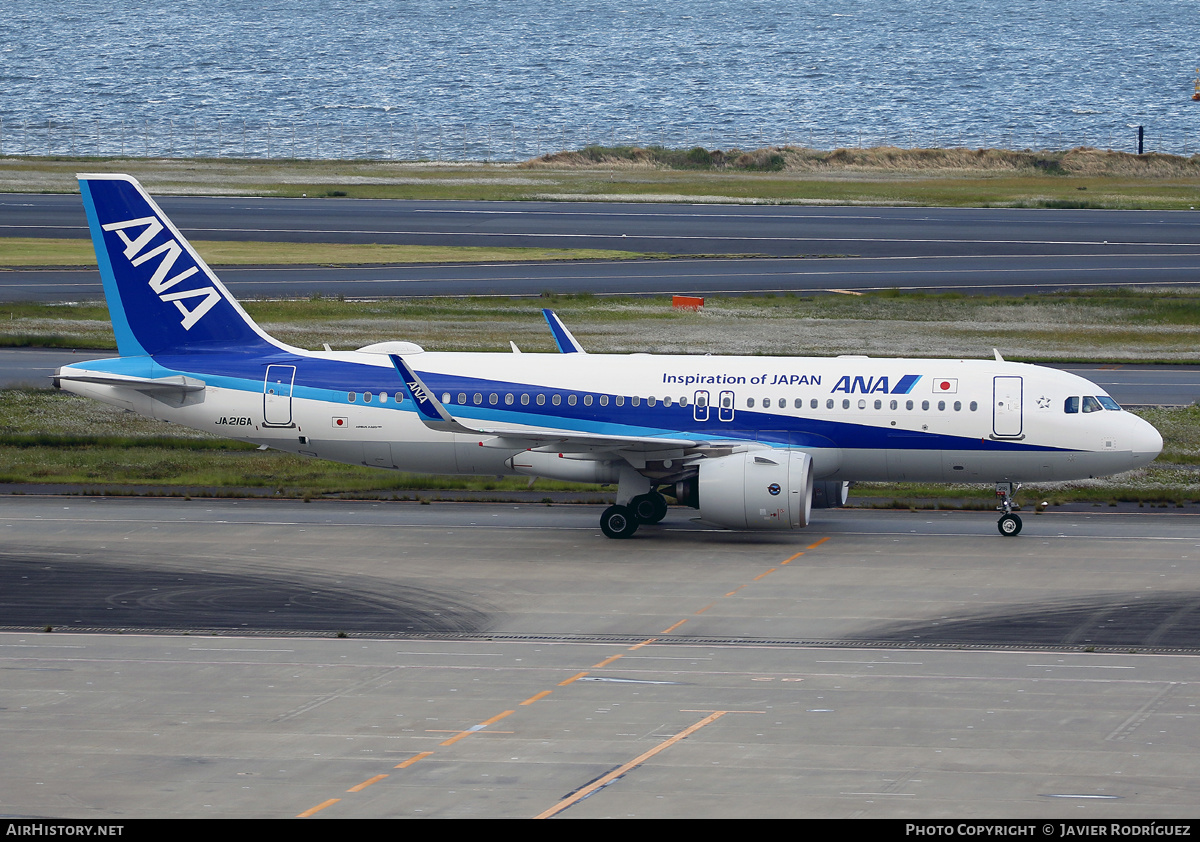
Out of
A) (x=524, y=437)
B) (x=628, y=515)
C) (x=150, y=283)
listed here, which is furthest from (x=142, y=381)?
(x=628, y=515)

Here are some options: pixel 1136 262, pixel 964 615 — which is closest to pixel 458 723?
pixel 964 615

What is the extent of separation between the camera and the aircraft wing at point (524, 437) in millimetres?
37375

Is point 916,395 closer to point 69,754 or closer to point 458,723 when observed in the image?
point 458,723

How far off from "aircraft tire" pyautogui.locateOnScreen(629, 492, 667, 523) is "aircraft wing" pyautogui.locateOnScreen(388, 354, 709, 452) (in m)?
1.82

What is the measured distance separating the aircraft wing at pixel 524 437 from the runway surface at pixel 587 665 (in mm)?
2639

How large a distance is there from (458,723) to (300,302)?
49044 mm

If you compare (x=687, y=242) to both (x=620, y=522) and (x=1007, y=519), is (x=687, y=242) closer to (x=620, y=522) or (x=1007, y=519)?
(x=1007, y=519)

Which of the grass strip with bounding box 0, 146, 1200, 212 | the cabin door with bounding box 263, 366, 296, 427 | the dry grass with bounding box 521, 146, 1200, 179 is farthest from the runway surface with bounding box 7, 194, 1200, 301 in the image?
the cabin door with bounding box 263, 366, 296, 427

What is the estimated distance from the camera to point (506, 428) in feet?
131

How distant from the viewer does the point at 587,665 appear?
28.4 meters

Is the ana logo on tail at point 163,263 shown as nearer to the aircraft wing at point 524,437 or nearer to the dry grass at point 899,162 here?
the aircraft wing at point 524,437

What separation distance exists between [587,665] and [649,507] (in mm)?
11823

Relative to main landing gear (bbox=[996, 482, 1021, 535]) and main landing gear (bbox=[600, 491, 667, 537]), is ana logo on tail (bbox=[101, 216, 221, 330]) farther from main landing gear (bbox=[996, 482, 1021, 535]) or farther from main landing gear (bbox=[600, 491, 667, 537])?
main landing gear (bbox=[996, 482, 1021, 535])

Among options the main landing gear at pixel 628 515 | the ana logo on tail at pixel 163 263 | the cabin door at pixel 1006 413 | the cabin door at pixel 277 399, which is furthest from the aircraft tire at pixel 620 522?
the ana logo on tail at pixel 163 263
